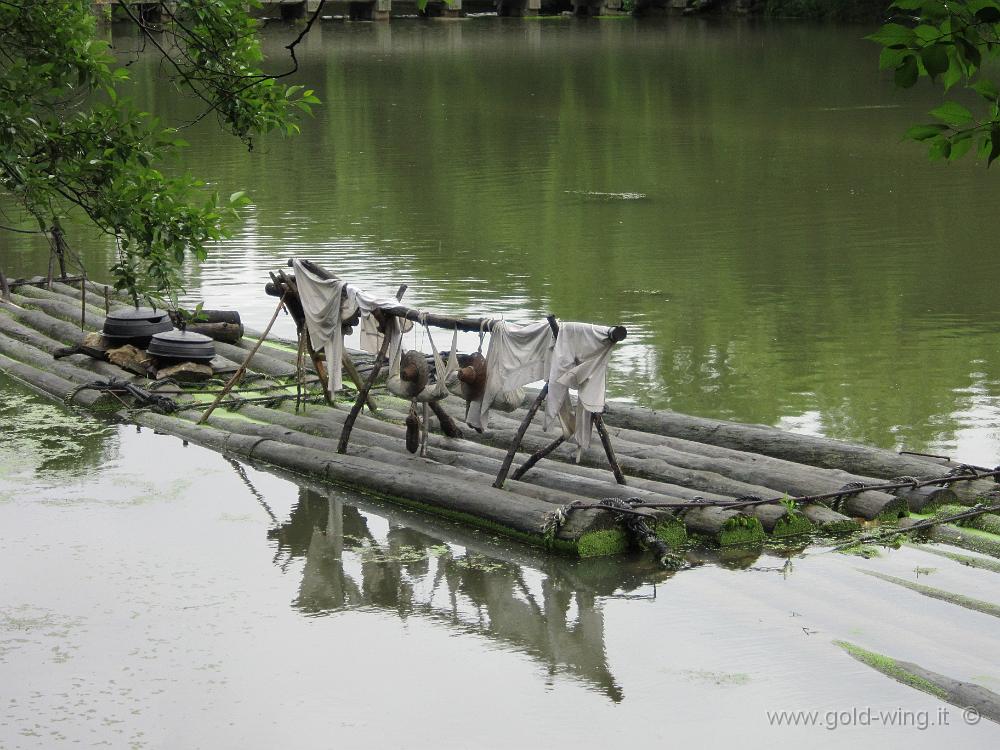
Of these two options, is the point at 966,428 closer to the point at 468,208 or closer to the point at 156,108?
the point at 468,208

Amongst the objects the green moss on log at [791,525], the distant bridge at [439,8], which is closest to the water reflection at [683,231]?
the green moss on log at [791,525]

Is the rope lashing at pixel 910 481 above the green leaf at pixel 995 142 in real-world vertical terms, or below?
below

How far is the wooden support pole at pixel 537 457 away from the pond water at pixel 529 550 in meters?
0.75

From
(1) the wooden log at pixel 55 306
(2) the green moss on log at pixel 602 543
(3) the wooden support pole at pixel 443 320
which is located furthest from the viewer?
(1) the wooden log at pixel 55 306

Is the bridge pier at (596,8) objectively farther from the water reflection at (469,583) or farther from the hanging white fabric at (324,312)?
the water reflection at (469,583)

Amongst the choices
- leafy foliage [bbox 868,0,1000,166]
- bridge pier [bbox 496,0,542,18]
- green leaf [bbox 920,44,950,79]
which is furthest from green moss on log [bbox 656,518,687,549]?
bridge pier [bbox 496,0,542,18]

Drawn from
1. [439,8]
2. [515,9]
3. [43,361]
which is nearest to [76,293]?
[43,361]

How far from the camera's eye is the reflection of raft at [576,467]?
37.3 ft

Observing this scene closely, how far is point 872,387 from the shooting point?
53.6ft

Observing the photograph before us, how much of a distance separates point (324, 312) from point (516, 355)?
2791mm

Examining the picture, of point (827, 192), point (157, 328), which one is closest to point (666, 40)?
point (827, 192)

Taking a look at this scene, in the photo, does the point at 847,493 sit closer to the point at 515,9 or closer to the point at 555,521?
the point at 555,521

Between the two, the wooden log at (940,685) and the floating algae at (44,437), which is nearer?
the wooden log at (940,685)

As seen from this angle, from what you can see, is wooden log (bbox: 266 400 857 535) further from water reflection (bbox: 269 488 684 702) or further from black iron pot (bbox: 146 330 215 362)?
black iron pot (bbox: 146 330 215 362)
